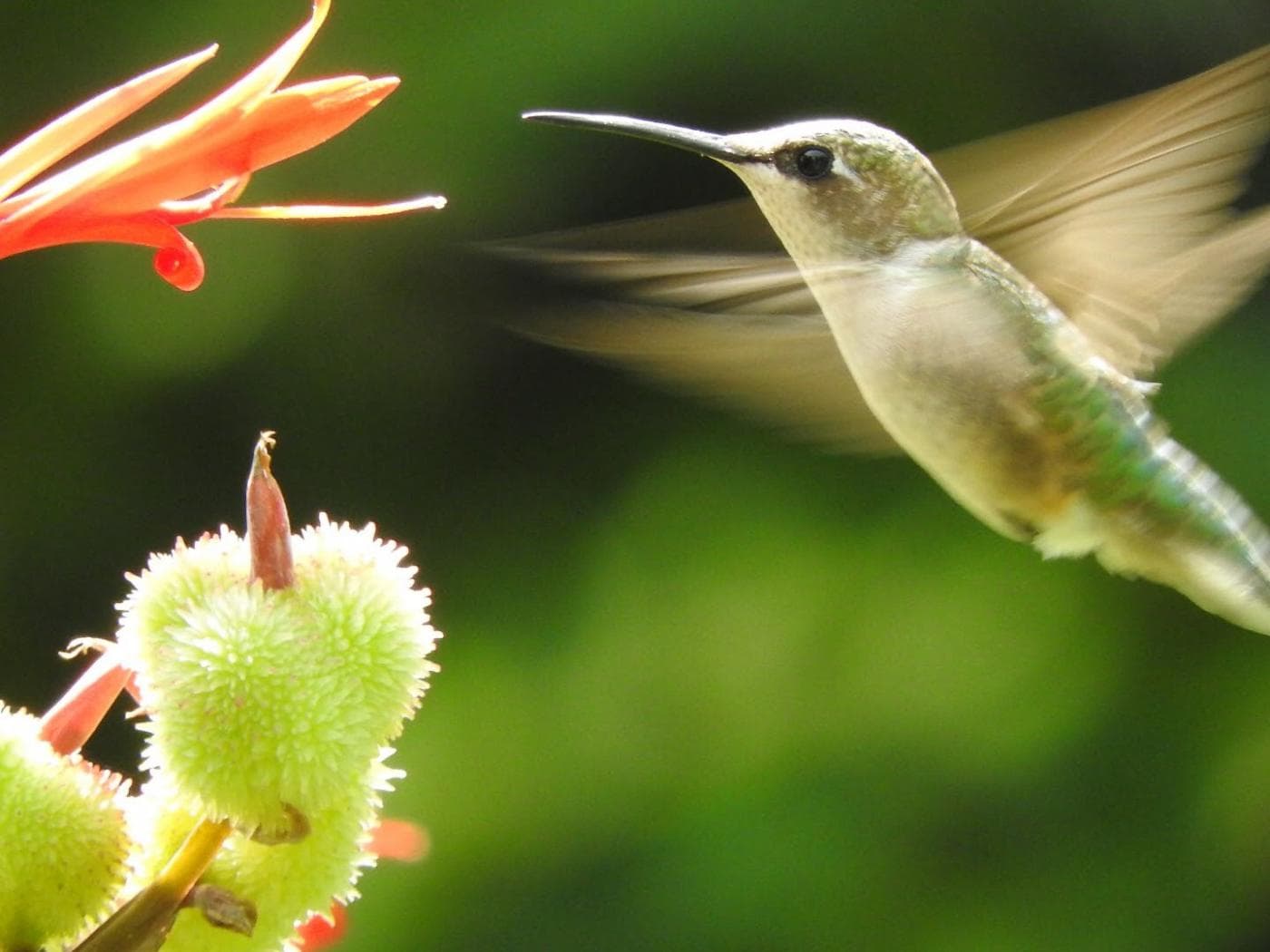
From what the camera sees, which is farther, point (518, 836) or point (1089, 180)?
point (518, 836)

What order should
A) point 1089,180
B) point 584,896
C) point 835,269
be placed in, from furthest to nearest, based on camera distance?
point 584,896, point 1089,180, point 835,269

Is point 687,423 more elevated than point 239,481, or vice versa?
point 687,423

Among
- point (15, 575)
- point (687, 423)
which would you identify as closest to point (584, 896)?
point (687, 423)

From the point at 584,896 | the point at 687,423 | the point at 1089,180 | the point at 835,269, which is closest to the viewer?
the point at 835,269

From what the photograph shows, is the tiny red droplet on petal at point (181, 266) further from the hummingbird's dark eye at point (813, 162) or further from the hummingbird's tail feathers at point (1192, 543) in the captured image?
the hummingbird's tail feathers at point (1192, 543)

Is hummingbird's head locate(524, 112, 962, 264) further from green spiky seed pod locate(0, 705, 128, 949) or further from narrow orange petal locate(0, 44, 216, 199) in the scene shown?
green spiky seed pod locate(0, 705, 128, 949)

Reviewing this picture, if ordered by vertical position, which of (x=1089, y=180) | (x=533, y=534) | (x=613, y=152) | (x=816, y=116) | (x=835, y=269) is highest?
(x=816, y=116)

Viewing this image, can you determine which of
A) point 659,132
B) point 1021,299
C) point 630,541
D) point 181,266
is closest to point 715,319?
point 659,132

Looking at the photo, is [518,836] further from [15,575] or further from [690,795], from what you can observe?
[15,575]
